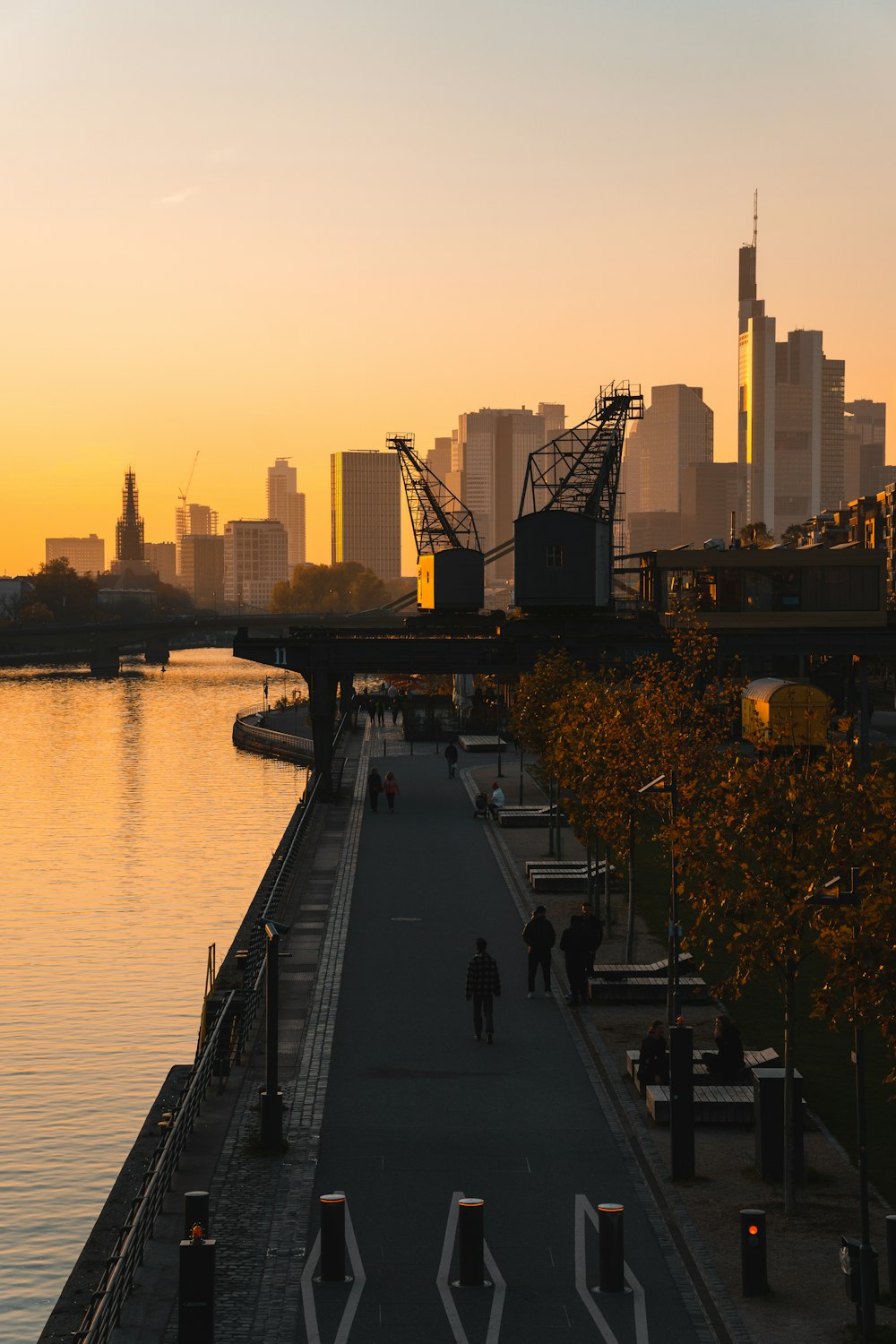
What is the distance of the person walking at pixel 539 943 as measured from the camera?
27.3 metres

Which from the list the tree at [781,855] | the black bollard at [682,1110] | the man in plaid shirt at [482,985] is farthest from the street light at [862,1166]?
the man in plaid shirt at [482,985]

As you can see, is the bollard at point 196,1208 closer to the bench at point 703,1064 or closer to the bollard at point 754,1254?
the bollard at point 754,1254

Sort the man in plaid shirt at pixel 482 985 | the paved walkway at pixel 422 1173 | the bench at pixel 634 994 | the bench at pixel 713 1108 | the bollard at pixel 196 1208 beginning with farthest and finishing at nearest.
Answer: the bench at pixel 634 994, the man in plaid shirt at pixel 482 985, the bench at pixel 713 1108, the bollard at pixel 196 1208, the paved walkway at pixel 422 1173

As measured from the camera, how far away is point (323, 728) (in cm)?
5966

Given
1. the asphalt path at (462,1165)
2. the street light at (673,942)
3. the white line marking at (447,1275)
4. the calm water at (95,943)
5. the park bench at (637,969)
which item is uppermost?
the street light at (673,942)

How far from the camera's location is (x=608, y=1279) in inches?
615

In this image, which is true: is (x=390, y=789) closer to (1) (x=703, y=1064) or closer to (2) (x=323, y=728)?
(2) (x=323, y=728)

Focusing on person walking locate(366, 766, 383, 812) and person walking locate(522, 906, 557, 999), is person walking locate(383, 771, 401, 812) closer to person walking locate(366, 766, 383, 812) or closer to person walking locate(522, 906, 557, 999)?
person walking locate(366, 766, 383, 812)

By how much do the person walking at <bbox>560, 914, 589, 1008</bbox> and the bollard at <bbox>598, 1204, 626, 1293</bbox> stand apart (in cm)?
1160

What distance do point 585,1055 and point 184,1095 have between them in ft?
22.9

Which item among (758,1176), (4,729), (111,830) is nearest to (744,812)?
(758,1176)

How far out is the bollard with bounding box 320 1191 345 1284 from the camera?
15742mm

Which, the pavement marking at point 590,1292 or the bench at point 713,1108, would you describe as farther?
the bench at point 713,1108

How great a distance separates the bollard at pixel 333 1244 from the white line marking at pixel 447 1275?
3.32ft
